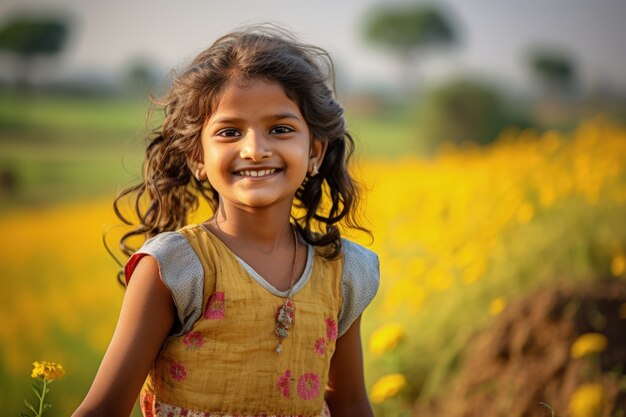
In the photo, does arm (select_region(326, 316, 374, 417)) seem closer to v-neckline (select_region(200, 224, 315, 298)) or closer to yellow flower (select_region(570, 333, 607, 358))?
v-neckline (select_region(200, 224, 315, 298))

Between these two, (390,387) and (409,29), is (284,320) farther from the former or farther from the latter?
(409,29)

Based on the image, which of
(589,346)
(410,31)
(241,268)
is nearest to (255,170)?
(241,268)

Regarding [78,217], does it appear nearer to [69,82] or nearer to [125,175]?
[125,175]

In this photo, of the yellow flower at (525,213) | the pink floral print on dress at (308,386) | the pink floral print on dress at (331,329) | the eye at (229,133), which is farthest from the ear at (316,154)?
the yellow flower at (525,213)

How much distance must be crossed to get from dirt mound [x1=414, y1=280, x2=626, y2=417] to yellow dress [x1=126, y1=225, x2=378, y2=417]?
1527 mm

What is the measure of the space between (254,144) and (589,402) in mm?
1679

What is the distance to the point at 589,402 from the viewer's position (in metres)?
3.05

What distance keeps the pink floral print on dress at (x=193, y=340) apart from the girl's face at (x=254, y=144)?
327mm

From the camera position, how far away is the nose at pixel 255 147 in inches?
80.6

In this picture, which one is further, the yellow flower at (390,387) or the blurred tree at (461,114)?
the blurred tree at (461,114)

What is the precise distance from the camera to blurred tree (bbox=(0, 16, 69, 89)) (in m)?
6.10

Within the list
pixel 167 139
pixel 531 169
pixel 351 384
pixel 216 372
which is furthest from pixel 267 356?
pixel 531 169

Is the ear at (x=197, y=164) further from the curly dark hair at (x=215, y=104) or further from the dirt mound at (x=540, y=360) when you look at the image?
the dirt mound at (x=540, y=360)

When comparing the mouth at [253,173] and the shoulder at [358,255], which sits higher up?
the mouth at [253,173]
